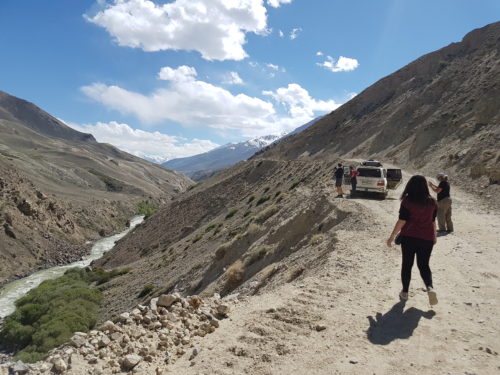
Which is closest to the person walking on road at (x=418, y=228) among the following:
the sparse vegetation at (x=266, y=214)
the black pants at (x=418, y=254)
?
the black pants at (x=418, y=254)

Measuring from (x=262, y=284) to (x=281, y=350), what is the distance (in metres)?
5.93

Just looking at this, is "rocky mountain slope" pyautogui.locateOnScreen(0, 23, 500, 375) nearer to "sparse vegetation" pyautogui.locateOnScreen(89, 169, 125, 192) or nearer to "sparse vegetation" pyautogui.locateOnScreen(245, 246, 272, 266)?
"sparse vegetation" pyautogui.locateOnScreen(245, 246, 272, 266)

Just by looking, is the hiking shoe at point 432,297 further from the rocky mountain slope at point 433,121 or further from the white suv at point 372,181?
the rocky mountain slope at point 433,121

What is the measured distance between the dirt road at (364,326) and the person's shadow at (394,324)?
16 millimetres

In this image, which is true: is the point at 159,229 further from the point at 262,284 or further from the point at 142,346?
the point at 142,346

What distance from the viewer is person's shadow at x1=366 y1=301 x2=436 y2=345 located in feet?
20.4

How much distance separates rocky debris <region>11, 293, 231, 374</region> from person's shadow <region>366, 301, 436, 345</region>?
3.04m

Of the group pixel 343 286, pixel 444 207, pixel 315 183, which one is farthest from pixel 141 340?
pixel 315 183

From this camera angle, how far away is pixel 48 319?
29578 mm

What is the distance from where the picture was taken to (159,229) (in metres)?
59.8

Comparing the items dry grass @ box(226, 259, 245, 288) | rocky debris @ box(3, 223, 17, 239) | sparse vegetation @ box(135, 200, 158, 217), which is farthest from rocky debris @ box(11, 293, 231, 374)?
sparse vegetation @ box(135, 200, 158, 217)

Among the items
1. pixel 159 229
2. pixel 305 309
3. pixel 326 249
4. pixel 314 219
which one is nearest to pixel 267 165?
pixel 159 229

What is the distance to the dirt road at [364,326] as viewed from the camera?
5598 mm

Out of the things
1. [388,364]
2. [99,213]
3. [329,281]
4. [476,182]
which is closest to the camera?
[388,364]
